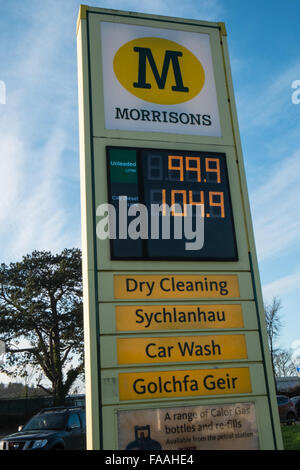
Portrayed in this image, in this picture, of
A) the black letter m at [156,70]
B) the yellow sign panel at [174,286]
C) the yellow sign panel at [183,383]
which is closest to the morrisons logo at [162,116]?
the black letter m at [156,70]

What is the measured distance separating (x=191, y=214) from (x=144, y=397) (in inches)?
89.5

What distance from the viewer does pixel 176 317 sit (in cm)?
550

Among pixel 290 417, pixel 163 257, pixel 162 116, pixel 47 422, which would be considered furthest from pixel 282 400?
pixel 162 116

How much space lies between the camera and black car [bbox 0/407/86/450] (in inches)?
394

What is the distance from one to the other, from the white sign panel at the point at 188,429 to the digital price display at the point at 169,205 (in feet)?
5.90

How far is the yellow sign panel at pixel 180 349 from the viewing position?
524 centimetres

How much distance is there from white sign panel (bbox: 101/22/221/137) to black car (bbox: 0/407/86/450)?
24.3ft

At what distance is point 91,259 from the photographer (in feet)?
18.1

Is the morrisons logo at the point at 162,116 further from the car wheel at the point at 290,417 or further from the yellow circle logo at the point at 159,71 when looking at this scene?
the car wheel at the point at 290,417

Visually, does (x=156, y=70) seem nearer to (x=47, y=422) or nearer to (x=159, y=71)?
(x=159, y=71)

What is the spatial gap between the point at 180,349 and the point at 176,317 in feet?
1.25

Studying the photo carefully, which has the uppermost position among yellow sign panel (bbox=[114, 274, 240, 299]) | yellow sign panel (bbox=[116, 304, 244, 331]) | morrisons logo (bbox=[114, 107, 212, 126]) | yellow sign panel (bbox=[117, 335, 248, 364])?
morrisons logo (bbox=[114, 107, 212, 126])

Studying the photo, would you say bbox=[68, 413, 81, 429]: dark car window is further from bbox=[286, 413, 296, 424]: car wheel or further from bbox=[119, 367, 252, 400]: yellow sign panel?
bbox=[286, 413, 296, 424]: car wheel

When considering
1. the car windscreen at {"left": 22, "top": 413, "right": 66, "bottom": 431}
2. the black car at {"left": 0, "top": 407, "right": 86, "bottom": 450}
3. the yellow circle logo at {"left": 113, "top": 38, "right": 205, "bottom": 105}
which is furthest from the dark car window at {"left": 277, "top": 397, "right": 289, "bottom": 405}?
the yellow circle logo at {"left": 113, "top": 38, "right": 205, "bottom": 105}
